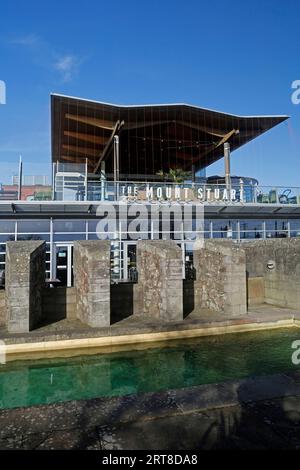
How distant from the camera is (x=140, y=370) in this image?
6859mm

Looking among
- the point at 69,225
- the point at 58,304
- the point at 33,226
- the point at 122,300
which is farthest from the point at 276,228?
the point at 58,304

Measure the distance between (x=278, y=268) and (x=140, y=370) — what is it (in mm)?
7075

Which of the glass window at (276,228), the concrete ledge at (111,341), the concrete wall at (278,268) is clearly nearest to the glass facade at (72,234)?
the glass window at (276,228)

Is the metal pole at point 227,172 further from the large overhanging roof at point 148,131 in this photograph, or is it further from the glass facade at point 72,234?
the glass facade at point 72,234

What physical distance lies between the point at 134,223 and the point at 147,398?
46.4ft

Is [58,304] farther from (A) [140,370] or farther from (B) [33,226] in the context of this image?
(B) [33,226]

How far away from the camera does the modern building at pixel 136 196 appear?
15.9 m

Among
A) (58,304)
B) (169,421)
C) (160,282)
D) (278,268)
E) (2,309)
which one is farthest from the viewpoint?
(278,268)

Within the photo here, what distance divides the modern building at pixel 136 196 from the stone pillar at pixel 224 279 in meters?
6.10

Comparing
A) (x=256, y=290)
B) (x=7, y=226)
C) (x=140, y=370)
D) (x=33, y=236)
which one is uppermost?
(x=7, y=226)

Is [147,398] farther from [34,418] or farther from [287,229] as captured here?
[287,229]

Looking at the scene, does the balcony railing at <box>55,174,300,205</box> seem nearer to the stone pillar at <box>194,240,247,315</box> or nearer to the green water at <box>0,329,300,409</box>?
the stone pillar at <box>194,240,247,315</box>

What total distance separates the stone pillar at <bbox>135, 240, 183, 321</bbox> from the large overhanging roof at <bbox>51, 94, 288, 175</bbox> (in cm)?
1056

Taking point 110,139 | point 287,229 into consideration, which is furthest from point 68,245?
point 287,229
